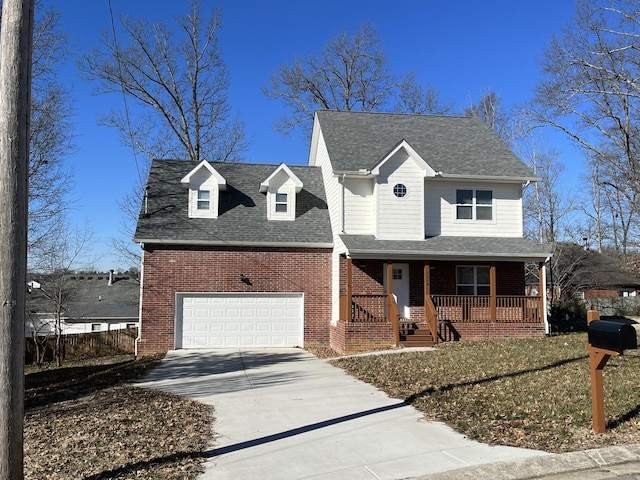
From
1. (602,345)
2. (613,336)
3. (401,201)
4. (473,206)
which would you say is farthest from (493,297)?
(613,336)

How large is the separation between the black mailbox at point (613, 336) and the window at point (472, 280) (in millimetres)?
12554

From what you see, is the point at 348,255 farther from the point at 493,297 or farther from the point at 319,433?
the point at 319,433

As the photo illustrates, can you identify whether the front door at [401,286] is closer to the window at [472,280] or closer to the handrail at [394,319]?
the handrail at [394,319]

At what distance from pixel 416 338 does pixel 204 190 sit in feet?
31.0

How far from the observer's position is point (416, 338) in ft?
54.9

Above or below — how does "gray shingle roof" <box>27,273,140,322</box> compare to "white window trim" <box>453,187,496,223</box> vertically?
below

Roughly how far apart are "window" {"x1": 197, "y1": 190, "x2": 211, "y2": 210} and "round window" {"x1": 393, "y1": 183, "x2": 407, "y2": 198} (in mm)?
6919

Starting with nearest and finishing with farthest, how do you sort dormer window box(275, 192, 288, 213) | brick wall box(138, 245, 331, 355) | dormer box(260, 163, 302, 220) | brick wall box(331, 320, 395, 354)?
brick wall box(331, 320, 395, 354) → brick wall box(138, 245, 331, 355) → dormer box(260, 163, 302, 220) → dormer window box(275, 192, 288, 213)

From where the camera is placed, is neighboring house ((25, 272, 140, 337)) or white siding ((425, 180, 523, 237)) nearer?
white siding ((425, 180, 523, 237))

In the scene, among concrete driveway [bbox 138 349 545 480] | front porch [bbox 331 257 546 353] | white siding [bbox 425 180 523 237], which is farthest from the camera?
white siding [bbox 425 180 523 237]

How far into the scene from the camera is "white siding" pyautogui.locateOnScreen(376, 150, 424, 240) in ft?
59.8

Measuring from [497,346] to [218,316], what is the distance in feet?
30.6

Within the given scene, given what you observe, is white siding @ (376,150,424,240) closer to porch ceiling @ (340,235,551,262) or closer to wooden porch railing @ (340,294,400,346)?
porch ceiling @ (340,235,551,262)

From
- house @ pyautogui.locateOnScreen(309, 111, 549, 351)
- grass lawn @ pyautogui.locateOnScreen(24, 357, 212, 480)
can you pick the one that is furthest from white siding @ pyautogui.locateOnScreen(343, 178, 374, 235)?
grass lawn @ pyautogui.locateOnScreen(24, 357, 212, 480)
